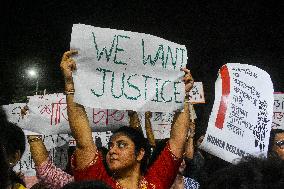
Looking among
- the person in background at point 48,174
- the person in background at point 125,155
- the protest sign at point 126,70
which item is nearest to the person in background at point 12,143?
the person in background at point 48,174

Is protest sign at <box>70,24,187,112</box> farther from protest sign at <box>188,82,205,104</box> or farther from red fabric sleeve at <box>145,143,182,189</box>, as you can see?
protest sign at <box>188,82,205,104</box>

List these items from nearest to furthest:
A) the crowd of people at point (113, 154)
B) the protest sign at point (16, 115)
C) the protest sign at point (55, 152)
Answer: the crowd of people at point (113, 154) < the protest sign at point (16, 115) < the protest sign at point (55, 152)

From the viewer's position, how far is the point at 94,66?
109 inches

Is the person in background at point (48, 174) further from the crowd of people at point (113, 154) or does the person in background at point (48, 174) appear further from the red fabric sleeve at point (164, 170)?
the red fabric sleeve at point (164, 170)

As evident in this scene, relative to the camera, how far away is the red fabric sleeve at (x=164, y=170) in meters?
3.02

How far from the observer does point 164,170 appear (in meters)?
3.03

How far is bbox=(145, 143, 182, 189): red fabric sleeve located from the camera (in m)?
3.02

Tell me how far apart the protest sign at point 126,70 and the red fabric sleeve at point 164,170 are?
330 millimetres

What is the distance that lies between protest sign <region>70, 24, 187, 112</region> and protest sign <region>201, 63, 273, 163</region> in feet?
0.96

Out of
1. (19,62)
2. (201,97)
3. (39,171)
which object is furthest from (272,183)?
(19,62)

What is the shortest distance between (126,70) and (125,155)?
60cm

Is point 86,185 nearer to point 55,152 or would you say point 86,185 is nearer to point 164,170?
point 164,170

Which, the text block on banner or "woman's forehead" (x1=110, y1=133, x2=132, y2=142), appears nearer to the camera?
"woman's forehead" (x1=110, y1=133, x2=132, y2=142)

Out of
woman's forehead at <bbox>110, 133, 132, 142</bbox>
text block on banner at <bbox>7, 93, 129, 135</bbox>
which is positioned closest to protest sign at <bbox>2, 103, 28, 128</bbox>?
text block on banner at <bbox>7, 93, 129, 135</bbox>
